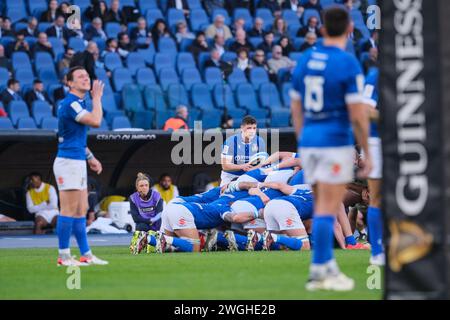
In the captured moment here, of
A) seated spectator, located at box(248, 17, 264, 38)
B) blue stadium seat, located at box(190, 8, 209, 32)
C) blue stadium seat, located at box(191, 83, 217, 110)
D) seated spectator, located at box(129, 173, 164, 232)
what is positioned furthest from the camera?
blue stadium seat, located at box(190, 8, 209, 32)

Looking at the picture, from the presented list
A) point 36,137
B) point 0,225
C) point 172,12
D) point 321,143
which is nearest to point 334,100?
point 321,143

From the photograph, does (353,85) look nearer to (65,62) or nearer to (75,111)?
(75,111)

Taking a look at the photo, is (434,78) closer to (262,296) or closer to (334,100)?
(334,100)

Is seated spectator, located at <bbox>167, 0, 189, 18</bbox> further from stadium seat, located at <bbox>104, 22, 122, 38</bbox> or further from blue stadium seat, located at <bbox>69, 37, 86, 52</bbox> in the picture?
blue stadium seat, located at <bbox>69, 37, 86, 52</bbox>

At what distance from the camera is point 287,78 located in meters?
27.4

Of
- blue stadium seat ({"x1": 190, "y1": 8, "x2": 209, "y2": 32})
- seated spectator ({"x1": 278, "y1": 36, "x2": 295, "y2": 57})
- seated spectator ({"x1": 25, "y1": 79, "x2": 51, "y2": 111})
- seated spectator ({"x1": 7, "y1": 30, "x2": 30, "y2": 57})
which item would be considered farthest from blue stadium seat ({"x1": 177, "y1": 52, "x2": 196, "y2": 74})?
seated spectator ({"x1": 25, "y1": 79, "x2": 51, "y2": 111})

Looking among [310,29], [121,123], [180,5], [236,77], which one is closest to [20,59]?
[121,123]

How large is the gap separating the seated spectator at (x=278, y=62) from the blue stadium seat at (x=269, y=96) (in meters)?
1.43

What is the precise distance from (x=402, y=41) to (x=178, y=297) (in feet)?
9.94

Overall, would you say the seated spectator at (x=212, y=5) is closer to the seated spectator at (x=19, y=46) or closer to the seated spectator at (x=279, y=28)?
the seated spectator at (x=279, y=28)

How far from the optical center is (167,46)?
2791cm

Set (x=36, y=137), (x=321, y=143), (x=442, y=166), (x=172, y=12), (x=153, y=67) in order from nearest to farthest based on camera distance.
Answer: (x=442, y=166)
(x=321, y=143)
(x=36, y=137)
(x=153, y=67)
(x=172, y=12)

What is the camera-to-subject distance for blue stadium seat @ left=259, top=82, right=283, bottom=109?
25688 mm

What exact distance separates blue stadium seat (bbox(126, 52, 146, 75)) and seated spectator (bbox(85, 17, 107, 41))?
981 mm
